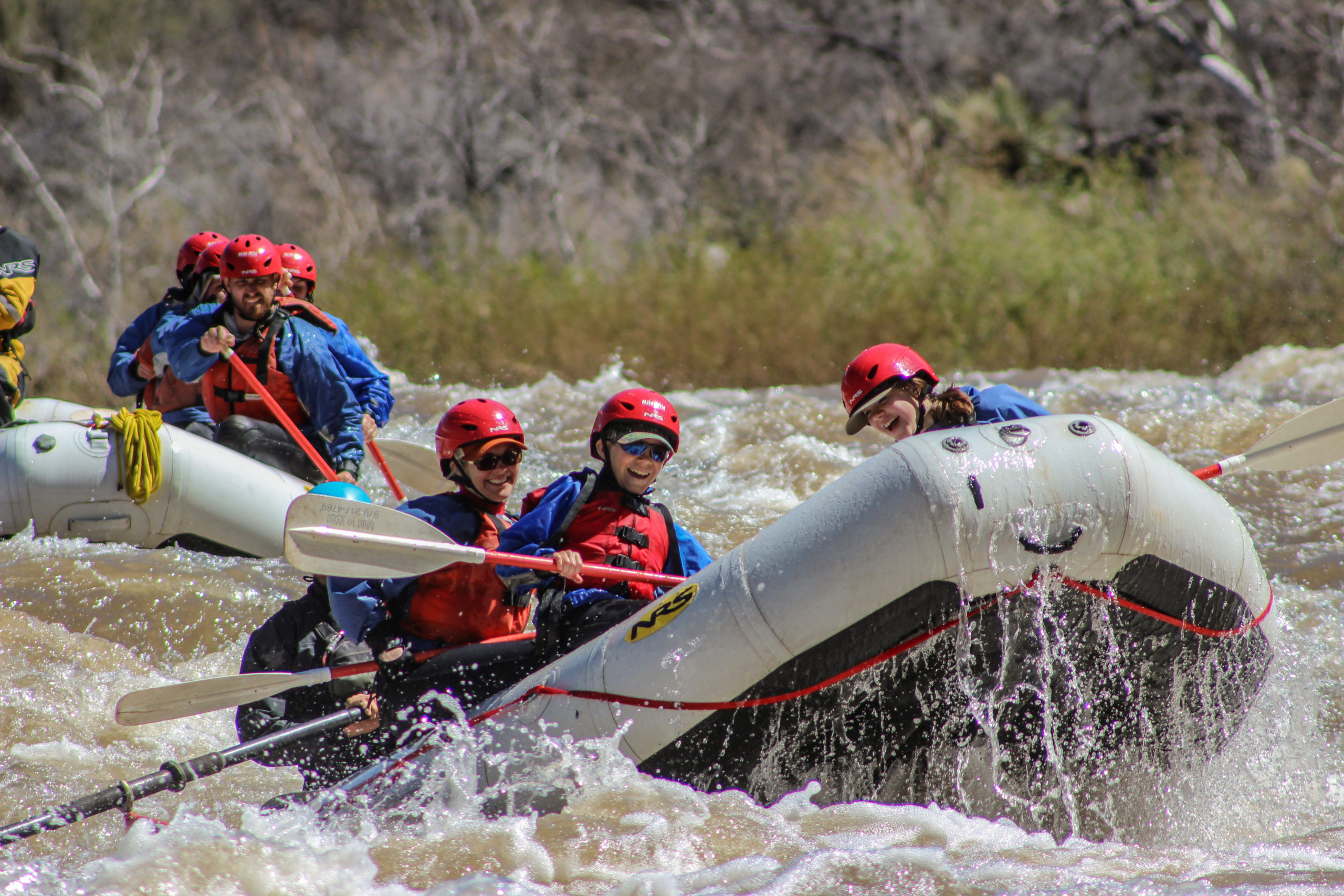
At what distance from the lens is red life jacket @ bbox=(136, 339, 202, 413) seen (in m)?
6.09

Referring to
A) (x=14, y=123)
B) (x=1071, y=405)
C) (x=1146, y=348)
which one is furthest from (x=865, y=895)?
(x=14, y=123)

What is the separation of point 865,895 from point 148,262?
62.7 feet

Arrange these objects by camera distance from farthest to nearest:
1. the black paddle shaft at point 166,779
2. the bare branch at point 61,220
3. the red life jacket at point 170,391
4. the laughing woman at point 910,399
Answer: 1. the bare branch at point 61,220
2. the red life jacket at point 170,391
3. the laughing woman at point 910,399
4. the black paddle shaft at point 166,779

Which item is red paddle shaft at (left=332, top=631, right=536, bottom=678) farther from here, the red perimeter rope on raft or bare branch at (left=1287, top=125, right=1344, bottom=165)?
bare branch at (left=1287, top=125, right=1344, bottom=165)

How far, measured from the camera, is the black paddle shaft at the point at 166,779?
3025 mm

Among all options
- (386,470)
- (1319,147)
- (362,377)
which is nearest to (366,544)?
(386,470)

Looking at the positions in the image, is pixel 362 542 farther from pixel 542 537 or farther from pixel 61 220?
pixel 61 220

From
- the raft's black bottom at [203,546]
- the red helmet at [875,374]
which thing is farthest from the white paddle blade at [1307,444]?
the raft's black bottom at [203,546]

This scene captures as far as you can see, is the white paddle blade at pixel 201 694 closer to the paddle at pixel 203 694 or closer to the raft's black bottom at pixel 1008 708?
the paddle at pixel 203 694

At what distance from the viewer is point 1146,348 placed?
11.0m

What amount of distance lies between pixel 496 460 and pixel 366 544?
590 millimetres

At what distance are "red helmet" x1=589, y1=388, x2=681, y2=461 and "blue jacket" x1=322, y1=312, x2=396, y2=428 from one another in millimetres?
2154

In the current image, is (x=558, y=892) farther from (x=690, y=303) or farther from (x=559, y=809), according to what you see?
(x=690, y=303)

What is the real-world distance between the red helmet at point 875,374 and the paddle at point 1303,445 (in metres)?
0.86
